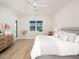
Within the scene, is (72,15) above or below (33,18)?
below

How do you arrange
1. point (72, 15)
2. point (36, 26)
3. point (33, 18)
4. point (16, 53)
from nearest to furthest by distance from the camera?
point (16, 53) < point (72, 15) < point (33, 18) < point (36, 26)

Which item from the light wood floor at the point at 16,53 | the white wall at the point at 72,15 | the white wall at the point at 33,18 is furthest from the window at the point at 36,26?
the light wood floor at the point at 16,53

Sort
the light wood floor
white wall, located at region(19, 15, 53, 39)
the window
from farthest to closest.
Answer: the window, white wall, located at region(19, 15, 53, 39), the light wood floor

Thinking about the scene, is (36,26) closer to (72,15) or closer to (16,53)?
(72,15)

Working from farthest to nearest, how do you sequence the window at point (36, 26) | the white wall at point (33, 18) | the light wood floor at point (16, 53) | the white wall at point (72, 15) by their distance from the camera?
the window at point (36, 26) < the white wall at point (33, 18) < the white wall at point (72, 15) < the light wood floor at point (16, 53)

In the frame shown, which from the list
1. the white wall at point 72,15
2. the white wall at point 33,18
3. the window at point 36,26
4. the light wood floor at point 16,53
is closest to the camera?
the light wood floor at point 16,53

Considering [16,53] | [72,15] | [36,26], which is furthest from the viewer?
[36,26]

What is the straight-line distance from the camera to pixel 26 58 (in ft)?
15.4

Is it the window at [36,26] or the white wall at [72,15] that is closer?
the white wall at [72,15]

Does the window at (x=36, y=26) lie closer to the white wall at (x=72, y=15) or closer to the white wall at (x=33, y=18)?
the white wall at (x=33, y=18)

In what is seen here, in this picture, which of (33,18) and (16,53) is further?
(33,18)

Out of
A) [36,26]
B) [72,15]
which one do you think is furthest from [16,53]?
[36,26]

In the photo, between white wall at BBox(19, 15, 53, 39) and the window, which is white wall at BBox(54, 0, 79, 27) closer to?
white wall at BBox(19, 15, 53, 39)

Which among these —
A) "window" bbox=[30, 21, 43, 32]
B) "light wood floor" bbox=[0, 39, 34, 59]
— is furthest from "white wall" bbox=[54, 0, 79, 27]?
A: "window" bbox=[30, 21, 43, 32]
